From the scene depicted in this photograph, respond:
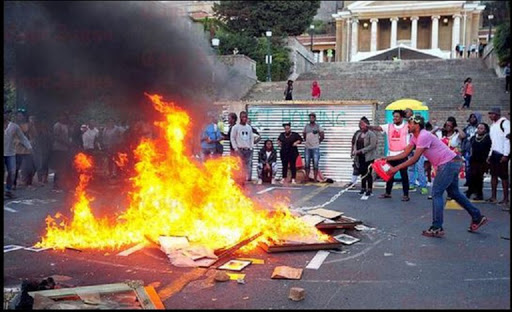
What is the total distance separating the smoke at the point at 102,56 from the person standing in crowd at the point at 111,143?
920 millimetres

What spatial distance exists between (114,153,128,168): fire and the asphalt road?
3390mm

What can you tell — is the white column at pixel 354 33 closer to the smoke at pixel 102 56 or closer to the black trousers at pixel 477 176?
the black trousers at pixel 477 176

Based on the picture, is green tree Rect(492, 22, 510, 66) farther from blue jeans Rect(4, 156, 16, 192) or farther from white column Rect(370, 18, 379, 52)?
white column Rect(370, 18, 379, 52)

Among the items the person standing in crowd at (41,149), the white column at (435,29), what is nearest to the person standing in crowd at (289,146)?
the person standing in crowd at (41,149)

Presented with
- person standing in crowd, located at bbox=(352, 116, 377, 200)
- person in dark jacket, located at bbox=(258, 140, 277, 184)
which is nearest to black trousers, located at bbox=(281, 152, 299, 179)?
person in dark jacket, located at bbox=(258, 140, 277, 184)

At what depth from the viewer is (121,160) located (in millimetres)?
10945

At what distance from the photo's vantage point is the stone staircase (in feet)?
70.8

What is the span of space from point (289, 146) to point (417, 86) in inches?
571

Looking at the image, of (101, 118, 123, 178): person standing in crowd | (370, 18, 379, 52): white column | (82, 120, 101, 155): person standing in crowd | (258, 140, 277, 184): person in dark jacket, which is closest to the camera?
(101, 118, 123, 178): person standing in crowd

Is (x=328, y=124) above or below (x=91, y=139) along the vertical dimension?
above

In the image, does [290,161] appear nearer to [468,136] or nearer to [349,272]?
[468,136]

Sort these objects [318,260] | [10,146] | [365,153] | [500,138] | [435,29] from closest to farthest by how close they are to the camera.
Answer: [318,260]
[500,138]
[10,146]
[365,153]
[435,29]

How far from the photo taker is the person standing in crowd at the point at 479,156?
8.99 metres

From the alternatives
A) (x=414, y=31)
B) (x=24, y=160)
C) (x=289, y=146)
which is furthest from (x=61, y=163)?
(x=414, y=31)
